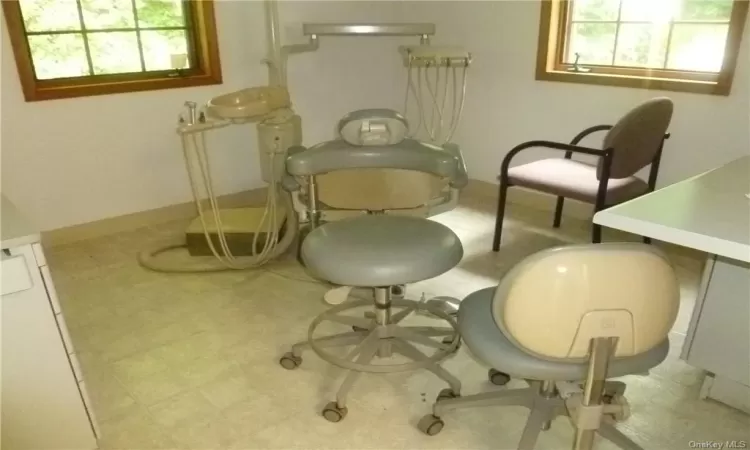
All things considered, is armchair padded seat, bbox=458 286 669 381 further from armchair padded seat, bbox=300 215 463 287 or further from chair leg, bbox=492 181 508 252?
chair leg, bbox=492 181 508 252

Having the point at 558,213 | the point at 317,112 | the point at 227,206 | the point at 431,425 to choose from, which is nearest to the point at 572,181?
the point at 558,213

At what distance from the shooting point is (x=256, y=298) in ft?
8.16

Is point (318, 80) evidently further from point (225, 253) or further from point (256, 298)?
point (256, 298)

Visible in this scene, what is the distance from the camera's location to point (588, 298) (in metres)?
1.12

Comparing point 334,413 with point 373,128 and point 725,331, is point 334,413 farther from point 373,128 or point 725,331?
point 725,331

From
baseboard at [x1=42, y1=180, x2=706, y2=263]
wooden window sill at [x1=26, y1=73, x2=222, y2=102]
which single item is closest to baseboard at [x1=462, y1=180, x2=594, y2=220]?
baseboard at [x1=42, y1=180, x2=706, y2=263]

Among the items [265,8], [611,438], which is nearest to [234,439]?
[611,438]

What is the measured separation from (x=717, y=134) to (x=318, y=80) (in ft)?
7.60

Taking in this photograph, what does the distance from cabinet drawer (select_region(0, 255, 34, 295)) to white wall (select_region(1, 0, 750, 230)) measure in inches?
72.0

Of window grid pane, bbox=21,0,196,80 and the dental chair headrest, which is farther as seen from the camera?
window grid pane, bbox=21,0,196,80

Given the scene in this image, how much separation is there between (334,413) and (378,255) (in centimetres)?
51

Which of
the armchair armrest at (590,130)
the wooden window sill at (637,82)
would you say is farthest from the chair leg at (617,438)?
the wooden window sill at (637,82)

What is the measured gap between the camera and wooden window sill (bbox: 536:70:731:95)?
2.70 metres

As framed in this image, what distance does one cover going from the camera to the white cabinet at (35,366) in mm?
1307
